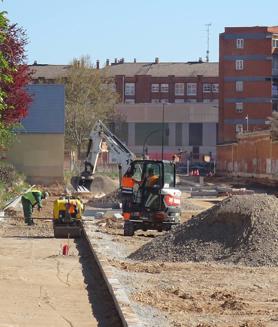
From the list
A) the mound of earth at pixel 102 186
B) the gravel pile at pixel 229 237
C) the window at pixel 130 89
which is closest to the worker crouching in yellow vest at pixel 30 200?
the gravel pile at pixel 229 237

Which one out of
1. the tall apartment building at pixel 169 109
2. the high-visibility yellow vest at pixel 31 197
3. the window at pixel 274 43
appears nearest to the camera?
the high-visibility yellow vest at pixel 31 197

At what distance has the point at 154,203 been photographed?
26.2 metres

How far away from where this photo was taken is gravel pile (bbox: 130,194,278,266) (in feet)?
58.2

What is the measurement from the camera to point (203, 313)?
11.9 meters

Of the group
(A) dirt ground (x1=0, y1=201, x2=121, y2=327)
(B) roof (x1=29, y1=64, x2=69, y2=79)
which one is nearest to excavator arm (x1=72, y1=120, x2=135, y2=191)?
(A) dirt ground (x1=0, y1=201, x2=121, y2=327)

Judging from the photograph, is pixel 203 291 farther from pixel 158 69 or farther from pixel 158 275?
pixel 158 69

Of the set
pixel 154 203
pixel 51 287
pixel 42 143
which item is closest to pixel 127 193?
pixel 154 203

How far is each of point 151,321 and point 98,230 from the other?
17355 millimetres

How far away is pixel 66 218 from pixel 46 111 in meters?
30.9

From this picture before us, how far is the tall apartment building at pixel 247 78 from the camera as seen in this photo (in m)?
106

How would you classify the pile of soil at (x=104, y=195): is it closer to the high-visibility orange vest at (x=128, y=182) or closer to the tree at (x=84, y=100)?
the high-visibility orange vest at (x=128, y=182)

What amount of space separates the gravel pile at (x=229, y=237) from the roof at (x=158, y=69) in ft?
382

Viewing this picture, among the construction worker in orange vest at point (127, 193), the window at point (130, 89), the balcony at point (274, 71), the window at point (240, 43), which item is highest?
the window at point (240, 43)

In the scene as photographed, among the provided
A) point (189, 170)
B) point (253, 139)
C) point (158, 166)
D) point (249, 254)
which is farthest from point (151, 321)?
point (189, 170)
